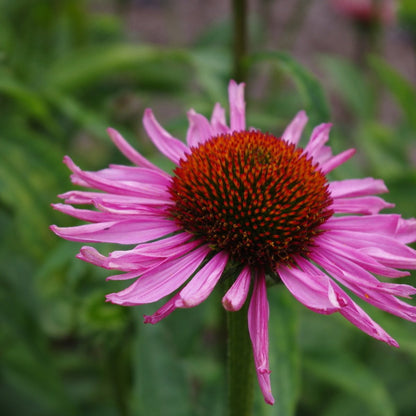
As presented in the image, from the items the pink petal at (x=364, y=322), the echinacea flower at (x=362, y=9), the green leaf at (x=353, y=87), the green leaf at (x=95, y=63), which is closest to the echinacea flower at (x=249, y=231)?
the pink petal at (x=364, y=322)

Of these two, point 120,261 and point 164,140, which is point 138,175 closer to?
point 164,140

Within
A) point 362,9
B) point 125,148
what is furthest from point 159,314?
point 362,9

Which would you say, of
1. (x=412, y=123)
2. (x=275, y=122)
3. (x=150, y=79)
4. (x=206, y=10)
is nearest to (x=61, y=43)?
(x=150, y=79)

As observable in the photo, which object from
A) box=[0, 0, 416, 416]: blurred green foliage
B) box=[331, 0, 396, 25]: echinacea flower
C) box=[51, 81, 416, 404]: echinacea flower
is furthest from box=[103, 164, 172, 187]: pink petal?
box=[331, 0, 396, 25]: echinacea flower

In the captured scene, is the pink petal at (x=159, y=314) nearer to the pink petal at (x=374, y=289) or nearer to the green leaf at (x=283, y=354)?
the pink petal at (x=374, y=289)

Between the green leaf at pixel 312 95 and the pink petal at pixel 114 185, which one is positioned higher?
the green leaf at pixel 312 95

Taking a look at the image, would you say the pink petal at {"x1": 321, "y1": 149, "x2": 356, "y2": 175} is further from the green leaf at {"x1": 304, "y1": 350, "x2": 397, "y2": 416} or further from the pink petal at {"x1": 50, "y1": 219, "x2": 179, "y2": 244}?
the green leaf at {"x1": 304, "y1": 350, "x2": 397, "y2": 416}
